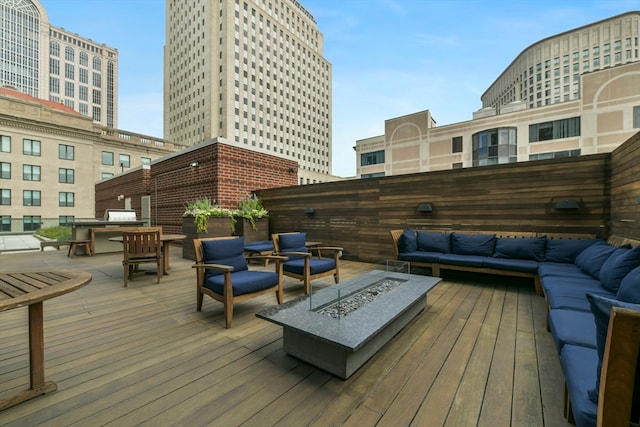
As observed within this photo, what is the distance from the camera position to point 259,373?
5.80 ft

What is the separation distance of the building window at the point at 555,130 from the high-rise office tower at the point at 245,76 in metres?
24.7

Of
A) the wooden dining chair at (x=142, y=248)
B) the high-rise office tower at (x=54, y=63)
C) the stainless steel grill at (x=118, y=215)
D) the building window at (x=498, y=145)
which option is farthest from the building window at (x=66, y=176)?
the building window at (x=498, y=145)

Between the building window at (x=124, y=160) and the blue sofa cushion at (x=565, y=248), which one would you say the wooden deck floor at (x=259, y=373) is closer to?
the blue sofa cushion at (x=565, y=248)

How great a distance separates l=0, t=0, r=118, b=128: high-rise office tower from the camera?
42906 millimetres

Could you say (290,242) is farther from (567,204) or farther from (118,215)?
(118,215)

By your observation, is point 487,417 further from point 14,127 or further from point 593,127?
point 14,127

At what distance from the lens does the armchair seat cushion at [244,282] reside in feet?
8.66

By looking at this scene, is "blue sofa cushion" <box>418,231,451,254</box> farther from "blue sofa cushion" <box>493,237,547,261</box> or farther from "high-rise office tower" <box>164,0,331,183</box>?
"high-rise office tower" <box>164,0,331,183</box>

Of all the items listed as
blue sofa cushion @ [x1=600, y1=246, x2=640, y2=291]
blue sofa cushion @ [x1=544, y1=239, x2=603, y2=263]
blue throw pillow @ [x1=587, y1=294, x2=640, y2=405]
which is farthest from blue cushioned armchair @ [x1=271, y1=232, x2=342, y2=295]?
blue sofa cushion @ [x1=544, y1=239, x2=603, y2=263]

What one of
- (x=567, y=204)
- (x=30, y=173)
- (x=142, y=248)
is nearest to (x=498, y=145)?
(x=567, y=204)

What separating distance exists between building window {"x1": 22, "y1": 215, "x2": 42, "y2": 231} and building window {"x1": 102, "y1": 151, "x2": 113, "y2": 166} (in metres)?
6.92

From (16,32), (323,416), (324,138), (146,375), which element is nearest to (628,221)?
(323,416)

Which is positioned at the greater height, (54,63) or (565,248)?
(54,63)

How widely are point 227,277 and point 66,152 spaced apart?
29.9 meters
